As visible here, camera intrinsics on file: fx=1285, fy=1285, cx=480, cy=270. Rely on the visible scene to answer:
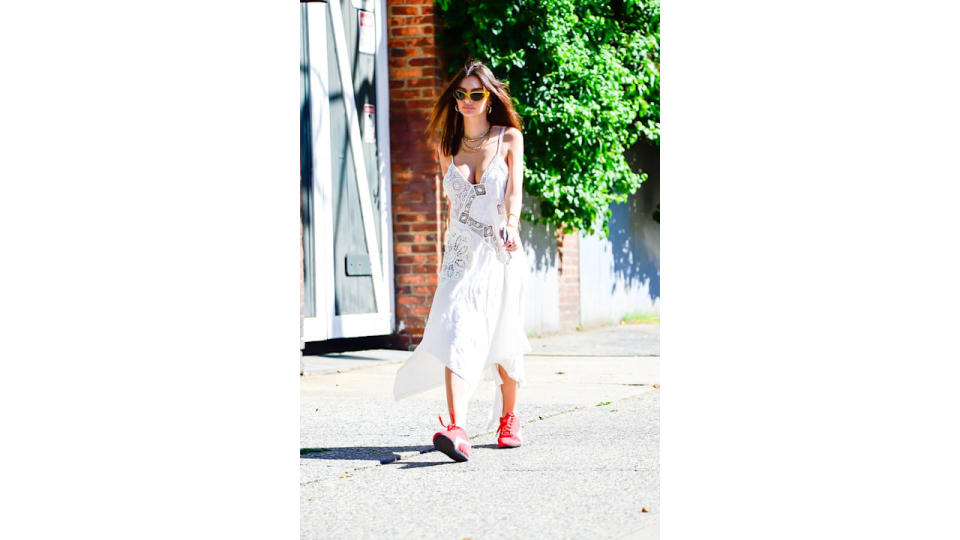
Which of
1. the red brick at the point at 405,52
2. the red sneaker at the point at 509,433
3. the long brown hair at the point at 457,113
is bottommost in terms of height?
the red sneaker at the point at 509,433

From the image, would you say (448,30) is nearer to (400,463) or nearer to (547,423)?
(547,423)

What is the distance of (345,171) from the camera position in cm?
1014

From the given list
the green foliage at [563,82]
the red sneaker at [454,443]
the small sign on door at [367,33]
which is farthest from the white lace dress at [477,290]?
the green foliage at [563,82]

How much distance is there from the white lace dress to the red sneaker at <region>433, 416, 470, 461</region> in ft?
0.95

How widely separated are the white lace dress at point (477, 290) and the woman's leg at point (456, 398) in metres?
0.04

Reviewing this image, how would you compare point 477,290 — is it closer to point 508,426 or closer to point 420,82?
point 508,426

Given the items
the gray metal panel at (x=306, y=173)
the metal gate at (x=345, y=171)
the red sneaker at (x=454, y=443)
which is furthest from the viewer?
the metal gate at (x=345, y=171)

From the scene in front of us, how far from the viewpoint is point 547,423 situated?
6363 mm

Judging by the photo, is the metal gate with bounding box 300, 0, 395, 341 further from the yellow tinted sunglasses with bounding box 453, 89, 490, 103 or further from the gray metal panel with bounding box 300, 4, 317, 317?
the yellow tinted sunglasses with bounding box 453, 89, 490, 103

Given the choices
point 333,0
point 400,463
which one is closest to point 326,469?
point 400,463

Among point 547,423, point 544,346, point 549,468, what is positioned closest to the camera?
point 549,468

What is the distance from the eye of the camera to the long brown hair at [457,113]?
18.1ft

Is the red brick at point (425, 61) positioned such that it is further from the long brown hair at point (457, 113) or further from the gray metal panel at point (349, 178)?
the long brown hair at point (457, 113)

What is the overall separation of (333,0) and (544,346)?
151 inches
